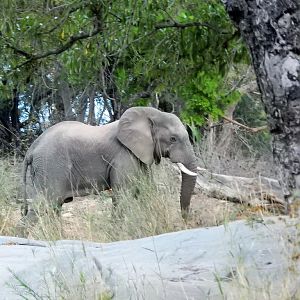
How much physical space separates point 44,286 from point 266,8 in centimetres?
199

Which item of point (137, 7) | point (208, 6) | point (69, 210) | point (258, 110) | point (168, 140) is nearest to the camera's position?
point (137, 7)

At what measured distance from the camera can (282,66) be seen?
428 cm

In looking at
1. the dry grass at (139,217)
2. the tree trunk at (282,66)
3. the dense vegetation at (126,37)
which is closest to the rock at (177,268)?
the tree trunk at (282,66)

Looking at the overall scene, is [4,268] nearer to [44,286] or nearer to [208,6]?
[44,286]

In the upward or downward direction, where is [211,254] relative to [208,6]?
downward

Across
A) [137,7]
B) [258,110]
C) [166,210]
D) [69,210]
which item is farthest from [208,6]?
[258,110]

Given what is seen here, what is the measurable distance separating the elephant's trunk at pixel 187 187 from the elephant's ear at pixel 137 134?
1.75ft

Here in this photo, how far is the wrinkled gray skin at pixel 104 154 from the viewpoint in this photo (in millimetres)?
10812

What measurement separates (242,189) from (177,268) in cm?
542

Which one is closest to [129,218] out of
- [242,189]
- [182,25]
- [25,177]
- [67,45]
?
[242,189]

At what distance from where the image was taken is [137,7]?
732 centimetres

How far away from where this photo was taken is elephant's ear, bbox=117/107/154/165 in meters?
10.8

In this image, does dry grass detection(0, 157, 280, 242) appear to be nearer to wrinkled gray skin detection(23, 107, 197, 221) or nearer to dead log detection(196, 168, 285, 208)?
dead log detection(196, 168, 285, 208)

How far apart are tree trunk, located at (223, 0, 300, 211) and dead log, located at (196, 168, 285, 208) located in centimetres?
452
